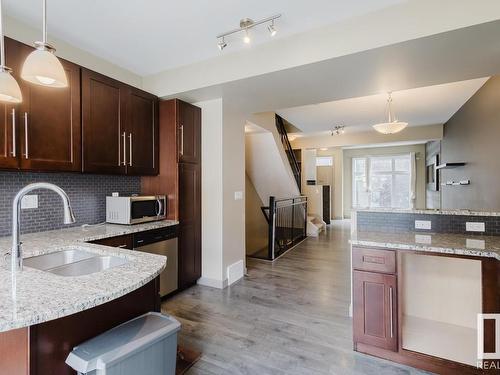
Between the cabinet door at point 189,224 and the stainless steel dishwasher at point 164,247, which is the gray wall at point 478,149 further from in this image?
the stainless steel dishwasher at point 164,247

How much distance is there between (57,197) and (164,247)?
3.81ft

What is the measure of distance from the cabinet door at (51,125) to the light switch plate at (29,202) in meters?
0.42

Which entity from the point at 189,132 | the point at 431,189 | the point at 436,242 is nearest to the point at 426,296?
the point at 436,242

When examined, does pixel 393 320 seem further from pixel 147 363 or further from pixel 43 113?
pixel 43 113

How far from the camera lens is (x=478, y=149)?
406 cm

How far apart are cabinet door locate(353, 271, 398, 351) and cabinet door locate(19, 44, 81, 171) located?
267 centimetres

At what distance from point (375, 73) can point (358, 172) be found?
7.82 meters

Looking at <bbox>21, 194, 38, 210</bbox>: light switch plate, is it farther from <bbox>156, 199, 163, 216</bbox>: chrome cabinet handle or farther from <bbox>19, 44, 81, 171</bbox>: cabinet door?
<bbox>156, 199, 163, 216</bbox>: chrome cabinet handle

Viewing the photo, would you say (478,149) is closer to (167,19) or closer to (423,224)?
(423,224)

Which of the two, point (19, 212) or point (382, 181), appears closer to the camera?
point (19, 212)

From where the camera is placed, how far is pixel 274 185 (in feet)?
20.5

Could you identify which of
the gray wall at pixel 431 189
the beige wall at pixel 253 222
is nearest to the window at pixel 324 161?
the gray wall at pixel 431 189

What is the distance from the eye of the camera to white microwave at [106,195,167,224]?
108 inches

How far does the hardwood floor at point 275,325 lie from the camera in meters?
1.94
